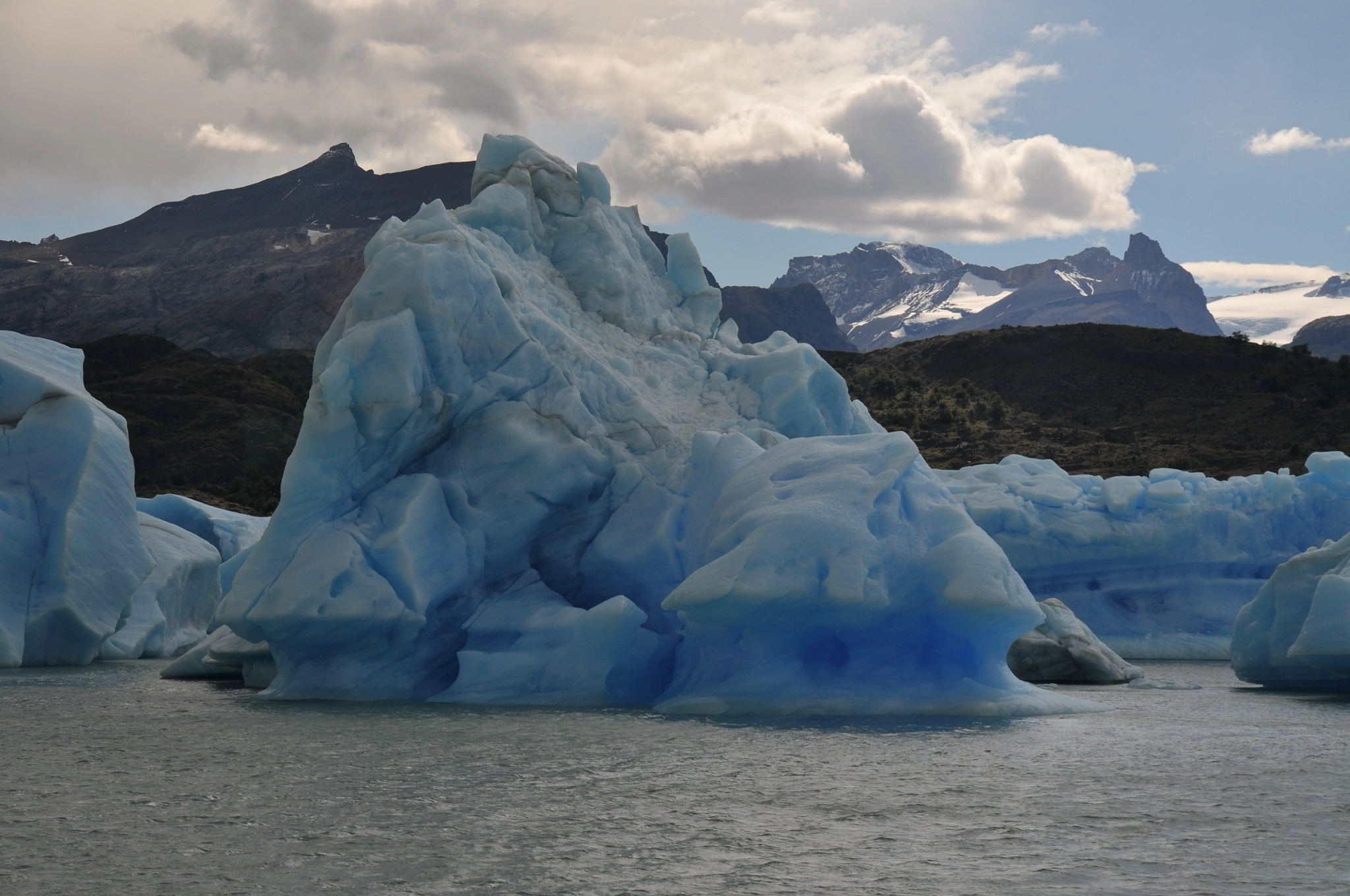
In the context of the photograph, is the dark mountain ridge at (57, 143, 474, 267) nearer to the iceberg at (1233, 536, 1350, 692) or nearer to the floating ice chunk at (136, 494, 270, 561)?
the floating ice chunk at (136, 494, 270, 561)

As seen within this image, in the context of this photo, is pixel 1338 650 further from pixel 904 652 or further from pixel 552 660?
pixel 552 660

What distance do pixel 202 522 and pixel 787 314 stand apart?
440 ft

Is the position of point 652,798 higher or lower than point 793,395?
lower

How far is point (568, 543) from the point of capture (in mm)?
12914

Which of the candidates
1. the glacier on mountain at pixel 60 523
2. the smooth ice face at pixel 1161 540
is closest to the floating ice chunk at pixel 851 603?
the glacier on mountain at pixel 60 523

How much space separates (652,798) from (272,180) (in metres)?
163

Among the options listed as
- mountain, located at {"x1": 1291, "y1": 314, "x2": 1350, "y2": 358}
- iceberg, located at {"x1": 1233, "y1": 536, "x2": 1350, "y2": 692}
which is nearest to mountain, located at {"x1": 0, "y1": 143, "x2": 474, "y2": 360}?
iceberg, located at {"x1": 1233, "y1": 536, "x2": 1350, "y2": 692}

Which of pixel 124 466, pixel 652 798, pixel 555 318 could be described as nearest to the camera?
pixel 652 798

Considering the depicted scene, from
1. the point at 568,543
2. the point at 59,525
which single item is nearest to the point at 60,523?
the point at 59,525

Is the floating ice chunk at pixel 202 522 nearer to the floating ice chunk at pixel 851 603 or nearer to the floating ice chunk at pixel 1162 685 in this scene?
the floating ice chunk at pixel 851 603

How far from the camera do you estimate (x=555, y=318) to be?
14.5 m

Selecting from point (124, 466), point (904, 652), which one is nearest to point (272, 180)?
point (124, 466)

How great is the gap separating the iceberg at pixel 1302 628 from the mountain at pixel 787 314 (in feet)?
412

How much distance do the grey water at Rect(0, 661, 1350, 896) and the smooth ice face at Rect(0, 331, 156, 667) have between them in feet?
21.1
